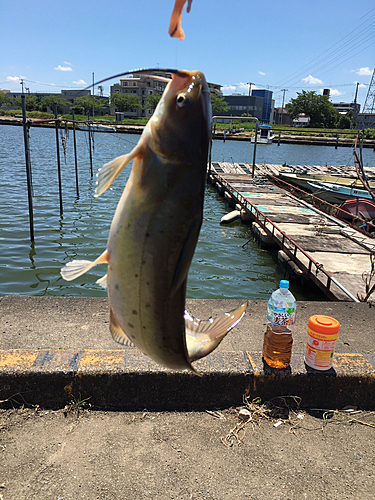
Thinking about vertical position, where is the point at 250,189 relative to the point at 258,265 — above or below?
above

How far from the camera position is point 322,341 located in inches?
167

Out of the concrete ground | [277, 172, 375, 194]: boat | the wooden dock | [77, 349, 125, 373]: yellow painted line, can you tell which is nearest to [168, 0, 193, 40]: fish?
the concrete ground

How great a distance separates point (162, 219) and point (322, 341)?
336 cm

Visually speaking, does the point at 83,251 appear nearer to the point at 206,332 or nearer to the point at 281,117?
the point at 206,332

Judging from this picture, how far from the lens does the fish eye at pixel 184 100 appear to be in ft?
4.80

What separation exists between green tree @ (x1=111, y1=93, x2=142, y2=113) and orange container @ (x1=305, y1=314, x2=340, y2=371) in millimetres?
114822

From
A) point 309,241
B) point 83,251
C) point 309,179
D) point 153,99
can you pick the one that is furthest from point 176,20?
point 153,99

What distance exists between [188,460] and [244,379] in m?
1.08

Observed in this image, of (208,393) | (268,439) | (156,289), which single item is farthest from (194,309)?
(156,289)

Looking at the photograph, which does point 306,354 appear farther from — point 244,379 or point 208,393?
point 208,393

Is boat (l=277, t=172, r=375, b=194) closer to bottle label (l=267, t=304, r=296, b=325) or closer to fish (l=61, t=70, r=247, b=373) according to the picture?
bottle label (l=267, t=304, r=296, b=325)

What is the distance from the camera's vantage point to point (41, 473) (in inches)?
130

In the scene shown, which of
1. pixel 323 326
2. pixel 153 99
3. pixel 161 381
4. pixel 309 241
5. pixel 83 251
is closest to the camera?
pixel 161 381

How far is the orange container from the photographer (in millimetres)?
4230
